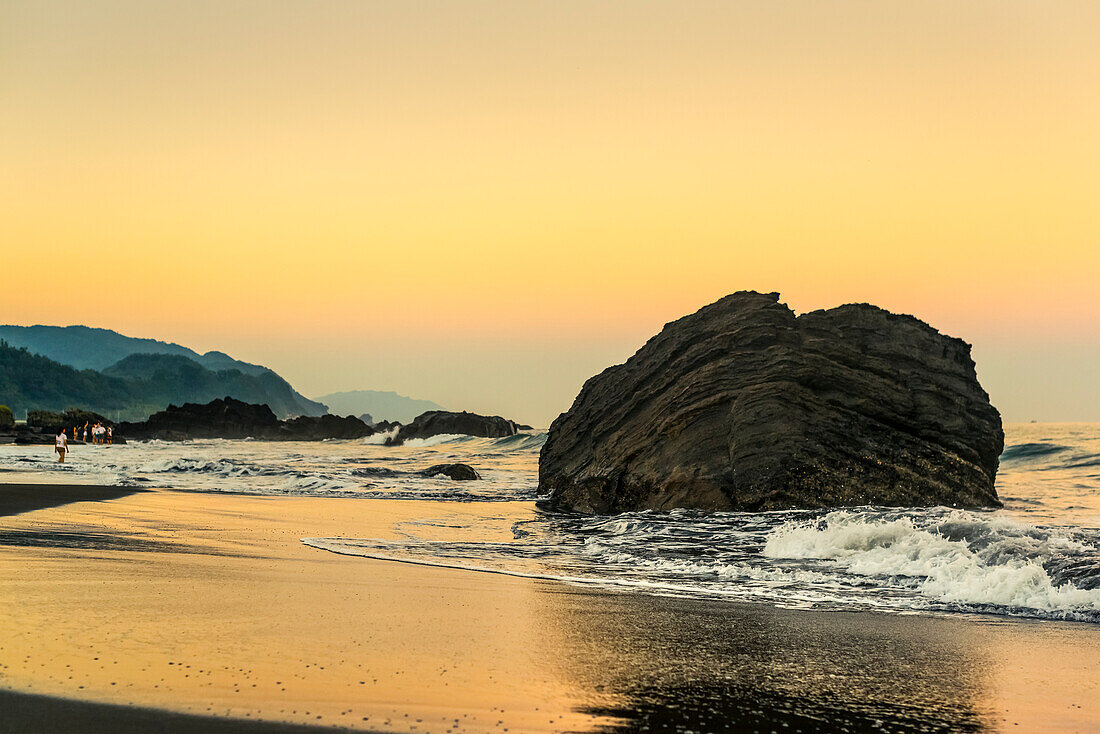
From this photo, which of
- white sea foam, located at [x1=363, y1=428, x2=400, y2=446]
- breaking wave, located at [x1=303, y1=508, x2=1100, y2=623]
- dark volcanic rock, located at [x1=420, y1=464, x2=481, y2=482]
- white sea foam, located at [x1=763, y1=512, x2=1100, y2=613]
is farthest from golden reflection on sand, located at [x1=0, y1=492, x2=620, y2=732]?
white sea foam, located at [x1=363, y1=428, x2=400, y2=446]

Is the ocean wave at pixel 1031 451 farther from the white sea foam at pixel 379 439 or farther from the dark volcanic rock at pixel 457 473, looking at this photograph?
the white sea foam at pixel 379 439

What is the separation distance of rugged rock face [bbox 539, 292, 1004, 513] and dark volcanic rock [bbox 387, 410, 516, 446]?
4946 cm

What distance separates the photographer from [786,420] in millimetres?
13930

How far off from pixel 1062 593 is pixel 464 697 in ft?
20.0

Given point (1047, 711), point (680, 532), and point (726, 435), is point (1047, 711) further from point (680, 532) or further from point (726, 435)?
point (726, 435)

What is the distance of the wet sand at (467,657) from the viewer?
3793 millimetres

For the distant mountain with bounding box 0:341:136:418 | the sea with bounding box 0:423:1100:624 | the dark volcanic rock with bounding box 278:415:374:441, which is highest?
the distant mountain with bounding box 0:341:136:418

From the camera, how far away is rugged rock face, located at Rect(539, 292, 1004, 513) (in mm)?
13562

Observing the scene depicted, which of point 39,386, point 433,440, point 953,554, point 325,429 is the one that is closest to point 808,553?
point 953,554

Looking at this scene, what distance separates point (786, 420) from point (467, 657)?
1012cm

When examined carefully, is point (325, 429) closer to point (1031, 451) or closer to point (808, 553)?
point (1031, 451)

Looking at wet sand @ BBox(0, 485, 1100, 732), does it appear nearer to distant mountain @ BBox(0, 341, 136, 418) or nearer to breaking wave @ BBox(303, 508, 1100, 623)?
breaking wave @ BBox(303, 508, 1100, 623)

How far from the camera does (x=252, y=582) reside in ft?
23.6

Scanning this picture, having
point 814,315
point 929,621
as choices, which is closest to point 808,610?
point 929,621
